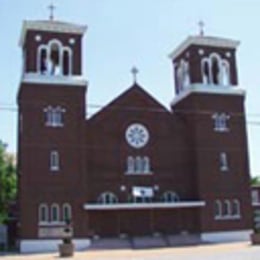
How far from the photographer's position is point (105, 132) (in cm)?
3928

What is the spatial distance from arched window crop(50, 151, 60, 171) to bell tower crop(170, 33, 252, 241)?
32.2ft

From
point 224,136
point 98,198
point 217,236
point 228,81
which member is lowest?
point 217,236

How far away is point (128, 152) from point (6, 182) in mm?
12157

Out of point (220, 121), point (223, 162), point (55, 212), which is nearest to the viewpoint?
point (55, 212)

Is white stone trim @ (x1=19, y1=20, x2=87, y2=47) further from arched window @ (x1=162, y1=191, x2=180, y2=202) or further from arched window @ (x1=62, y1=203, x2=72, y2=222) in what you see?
arched window @ (x1=162, y1=191, x2=180, y2=202)

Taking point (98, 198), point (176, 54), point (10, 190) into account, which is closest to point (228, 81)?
point (176, 54)

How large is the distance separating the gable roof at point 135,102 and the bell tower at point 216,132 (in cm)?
209

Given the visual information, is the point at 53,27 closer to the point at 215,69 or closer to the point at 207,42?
the point at 207,42

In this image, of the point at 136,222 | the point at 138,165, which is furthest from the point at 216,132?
the point at 136,222

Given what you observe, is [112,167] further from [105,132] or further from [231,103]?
[231,103]

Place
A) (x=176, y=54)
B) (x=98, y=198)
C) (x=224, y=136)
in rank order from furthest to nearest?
1. (x=176, y=54)
2. (x=224, y=136)
3. (x=98, y=198)

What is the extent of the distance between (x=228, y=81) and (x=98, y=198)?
1286 cm

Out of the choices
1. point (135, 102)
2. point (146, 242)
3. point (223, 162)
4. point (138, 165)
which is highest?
point (135, 102)

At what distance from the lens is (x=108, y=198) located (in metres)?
38.6
